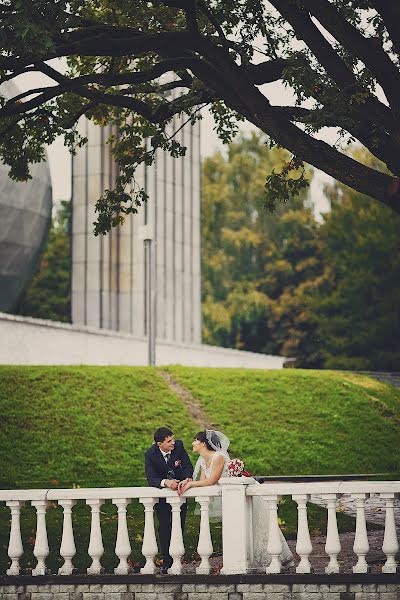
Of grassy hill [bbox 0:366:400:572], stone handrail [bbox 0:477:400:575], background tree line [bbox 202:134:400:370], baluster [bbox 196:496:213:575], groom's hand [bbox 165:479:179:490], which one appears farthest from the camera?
background tree line [bbox 202:134:400:370]

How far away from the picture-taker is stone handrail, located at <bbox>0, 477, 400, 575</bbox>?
1216 cm

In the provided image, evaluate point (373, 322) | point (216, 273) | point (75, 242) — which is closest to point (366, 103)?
point (75, 242)

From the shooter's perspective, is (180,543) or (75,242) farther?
(75,242)

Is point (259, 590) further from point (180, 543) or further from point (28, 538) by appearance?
point (28, 538)

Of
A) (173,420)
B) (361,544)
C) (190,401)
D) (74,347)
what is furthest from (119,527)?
(74,347)

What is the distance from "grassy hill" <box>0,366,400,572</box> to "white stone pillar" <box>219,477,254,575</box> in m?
11.7

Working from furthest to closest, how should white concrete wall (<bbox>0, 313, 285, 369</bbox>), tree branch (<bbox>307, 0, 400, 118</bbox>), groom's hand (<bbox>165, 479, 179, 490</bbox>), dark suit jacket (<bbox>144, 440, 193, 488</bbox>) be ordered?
1. white concrete wall (<bbox>0, 313, 285, 369</bbox>)
2. tree branch (<bbox>307, 0, 400, 118</bbox>)
3. dark suit jacket (<bbox>144, 440, 193, 488</bbox>)
4. groom's hand (<bbox>165, 479, 179, 490</bbox>)

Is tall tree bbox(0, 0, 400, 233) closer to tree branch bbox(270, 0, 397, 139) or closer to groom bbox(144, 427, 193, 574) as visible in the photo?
tree branch bbox(270, 0, 397, 139)

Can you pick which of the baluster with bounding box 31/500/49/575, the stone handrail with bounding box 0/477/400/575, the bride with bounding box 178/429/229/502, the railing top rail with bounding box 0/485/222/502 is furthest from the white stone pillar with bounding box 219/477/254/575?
the baluster with bounding box 31/500/49/575

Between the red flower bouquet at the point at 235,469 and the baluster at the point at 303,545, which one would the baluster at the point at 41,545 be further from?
the baluster at the point at 303,545

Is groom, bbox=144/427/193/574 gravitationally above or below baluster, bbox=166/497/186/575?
above

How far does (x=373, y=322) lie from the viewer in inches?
2254

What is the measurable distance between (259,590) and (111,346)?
27488mm

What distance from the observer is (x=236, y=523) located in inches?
494
